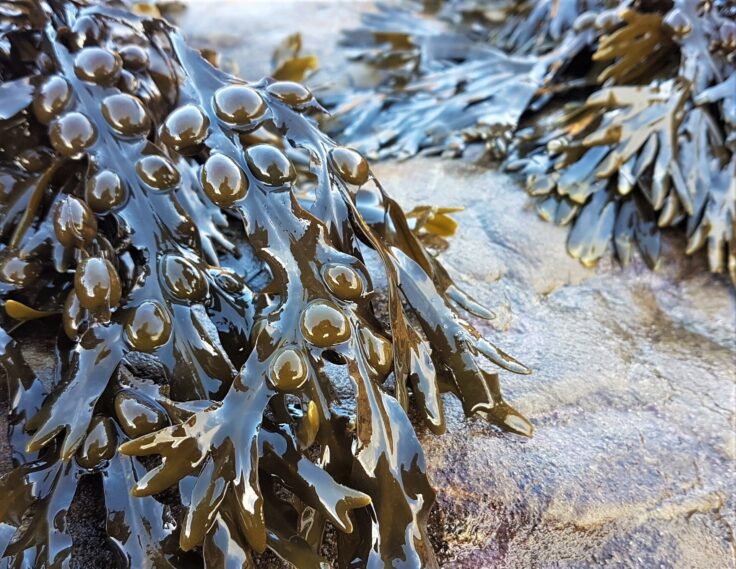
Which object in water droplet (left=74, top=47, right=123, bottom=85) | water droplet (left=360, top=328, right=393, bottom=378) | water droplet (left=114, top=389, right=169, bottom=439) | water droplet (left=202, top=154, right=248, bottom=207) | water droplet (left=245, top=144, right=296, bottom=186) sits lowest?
water droplet (left=114, top=389, right=169, bottom=439)

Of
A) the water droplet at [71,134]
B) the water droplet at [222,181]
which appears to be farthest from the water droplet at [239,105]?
the water droplet at [71,134]

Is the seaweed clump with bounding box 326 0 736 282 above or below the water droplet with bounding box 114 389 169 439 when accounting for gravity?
above

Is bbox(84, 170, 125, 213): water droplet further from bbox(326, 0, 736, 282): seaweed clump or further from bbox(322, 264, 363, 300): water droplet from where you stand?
bbox(326, 0, 736, 282): seaweed clump

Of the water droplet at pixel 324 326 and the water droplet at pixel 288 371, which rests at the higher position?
the water droplet at pixel 324 326

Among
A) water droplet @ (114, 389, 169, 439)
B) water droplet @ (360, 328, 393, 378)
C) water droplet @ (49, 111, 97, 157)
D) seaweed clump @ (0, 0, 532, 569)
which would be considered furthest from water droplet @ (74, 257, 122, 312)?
water droplet @ (360, 328, 393, 378)

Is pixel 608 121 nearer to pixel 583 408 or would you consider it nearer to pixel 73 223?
pixel 583 408

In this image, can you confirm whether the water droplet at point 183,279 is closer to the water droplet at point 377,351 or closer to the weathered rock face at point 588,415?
the water droplet at point 377,351
